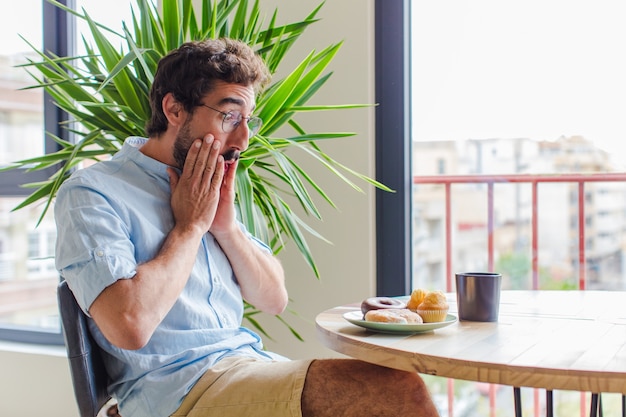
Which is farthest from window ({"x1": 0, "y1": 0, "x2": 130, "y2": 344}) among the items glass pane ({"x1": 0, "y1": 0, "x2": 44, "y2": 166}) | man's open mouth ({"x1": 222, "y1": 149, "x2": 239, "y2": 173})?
man's open mouth ({"x1": 222, "y1": 149, "x2": 239, "y2": 173})

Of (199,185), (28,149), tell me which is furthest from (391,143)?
(28,149)

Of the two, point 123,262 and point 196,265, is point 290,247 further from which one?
point 123,262

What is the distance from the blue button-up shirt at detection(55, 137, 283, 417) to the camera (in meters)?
1.33

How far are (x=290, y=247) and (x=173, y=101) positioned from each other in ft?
3.30

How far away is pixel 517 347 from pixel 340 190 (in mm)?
1389

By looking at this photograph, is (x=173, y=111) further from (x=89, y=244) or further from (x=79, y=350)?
(x=79, y=350)

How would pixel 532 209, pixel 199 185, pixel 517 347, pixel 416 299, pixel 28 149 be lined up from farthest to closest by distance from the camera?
pixel 28 149, pixel 532 209, pixel 199 185, pixel 416 299, pixel 517 347

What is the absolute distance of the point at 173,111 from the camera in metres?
1.69

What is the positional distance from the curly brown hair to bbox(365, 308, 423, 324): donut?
2.24 ft

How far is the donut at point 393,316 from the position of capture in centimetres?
129

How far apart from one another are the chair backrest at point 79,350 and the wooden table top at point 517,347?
462 mm

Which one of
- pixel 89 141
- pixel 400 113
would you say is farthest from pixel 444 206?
pixel 89 141

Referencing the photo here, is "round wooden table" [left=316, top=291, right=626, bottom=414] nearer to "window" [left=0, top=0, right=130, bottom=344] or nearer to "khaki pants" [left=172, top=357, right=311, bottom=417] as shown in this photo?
"khaki pants" [left=172, top=357, right=311, bottom=417]

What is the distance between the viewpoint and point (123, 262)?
→ 1.33 m
